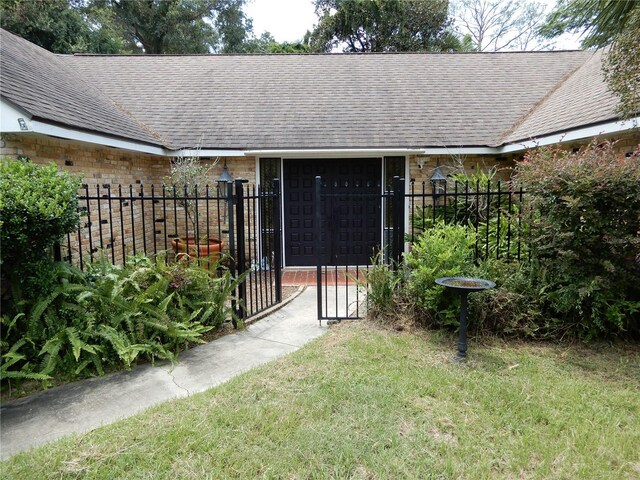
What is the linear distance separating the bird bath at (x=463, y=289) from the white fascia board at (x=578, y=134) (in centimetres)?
334

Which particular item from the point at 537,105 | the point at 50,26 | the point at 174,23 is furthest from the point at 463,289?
the point at 174,23

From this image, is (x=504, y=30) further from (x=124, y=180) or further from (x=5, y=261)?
(x=5, y=261)

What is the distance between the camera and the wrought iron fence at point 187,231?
5.24m

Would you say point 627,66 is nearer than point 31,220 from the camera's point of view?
No

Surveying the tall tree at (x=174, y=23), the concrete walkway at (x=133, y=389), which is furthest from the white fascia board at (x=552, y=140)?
the tall tree at (x=174, y=23)

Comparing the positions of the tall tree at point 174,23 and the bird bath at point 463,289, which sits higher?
the tall tree at point 174,23

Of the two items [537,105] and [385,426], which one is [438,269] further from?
[537,105]

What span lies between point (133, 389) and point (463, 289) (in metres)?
3.10

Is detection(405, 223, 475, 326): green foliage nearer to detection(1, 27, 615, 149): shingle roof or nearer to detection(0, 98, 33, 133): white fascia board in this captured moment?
detection(1, 27, 615, 149): shingle roof

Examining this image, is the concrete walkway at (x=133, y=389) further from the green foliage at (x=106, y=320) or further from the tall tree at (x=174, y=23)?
the tall tree at (x=174, y=23)

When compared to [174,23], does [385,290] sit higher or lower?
lower

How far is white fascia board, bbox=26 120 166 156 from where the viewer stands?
17.3 ft

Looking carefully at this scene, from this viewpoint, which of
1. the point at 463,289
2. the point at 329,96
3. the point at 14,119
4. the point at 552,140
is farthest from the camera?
the point at 329,96

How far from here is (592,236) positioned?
169 inches
